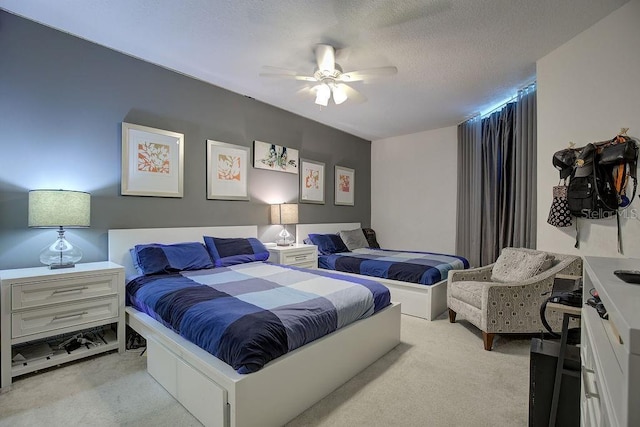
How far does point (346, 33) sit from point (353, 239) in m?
3.24

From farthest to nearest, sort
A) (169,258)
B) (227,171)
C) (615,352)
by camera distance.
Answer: (227,171)
(169,258)
(615,352)

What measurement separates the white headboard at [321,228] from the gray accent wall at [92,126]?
90cm

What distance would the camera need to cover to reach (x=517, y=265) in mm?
3000

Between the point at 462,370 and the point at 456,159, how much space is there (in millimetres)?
3588

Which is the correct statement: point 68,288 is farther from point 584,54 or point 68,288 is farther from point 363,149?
point 363,149

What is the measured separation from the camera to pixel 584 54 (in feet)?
8.09

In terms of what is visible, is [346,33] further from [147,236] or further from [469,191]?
[469,191]

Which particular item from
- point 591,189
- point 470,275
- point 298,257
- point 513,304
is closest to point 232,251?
point 298,257

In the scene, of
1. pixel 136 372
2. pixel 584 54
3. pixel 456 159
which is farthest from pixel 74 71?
pixel 456 159

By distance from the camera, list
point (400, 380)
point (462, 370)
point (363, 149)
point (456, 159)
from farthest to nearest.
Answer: point (363, 149), point (456, 159), point (462, 370), point (400, 380)

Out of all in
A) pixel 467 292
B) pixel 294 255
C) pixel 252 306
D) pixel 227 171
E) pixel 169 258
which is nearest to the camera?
pixel 252 306

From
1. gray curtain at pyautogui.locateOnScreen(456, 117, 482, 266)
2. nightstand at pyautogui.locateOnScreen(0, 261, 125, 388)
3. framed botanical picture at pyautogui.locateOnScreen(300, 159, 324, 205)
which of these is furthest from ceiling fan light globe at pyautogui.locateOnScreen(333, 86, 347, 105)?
gray curtain at pyautogui.locateOnScreen(456, 117, 482, 266)

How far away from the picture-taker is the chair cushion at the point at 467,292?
2752 mm

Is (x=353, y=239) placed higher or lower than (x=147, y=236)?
lower
